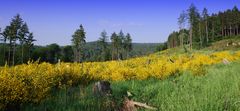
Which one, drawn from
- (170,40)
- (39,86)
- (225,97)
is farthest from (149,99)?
(170,40)

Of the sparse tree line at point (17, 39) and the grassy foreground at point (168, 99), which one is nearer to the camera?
the grassy foreground at point (168, 99)

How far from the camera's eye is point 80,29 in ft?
281

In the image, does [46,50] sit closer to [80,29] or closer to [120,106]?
[80,29]

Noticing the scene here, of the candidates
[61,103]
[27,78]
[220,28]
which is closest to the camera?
[61,103]

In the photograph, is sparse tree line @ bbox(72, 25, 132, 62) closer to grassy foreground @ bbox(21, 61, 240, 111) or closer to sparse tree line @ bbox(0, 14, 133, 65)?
sparse tree line @ bbox(0, 14, 133, 65)

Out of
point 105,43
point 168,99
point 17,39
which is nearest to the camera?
point 168,99

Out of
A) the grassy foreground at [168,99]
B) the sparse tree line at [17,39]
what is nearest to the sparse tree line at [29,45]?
the sparse tree line at [17,39]

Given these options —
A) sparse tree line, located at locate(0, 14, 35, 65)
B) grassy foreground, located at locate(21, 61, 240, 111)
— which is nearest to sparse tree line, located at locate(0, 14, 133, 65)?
sparse tree line, located at locate(0, 14, 35, 65)

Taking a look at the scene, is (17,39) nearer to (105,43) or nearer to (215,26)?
(105,43)

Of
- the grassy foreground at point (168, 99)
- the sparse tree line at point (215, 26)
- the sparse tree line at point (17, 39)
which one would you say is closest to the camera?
the grassy foreground at point (168, 99)

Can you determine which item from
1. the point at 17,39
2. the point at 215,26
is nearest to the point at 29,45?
the point at 17,39

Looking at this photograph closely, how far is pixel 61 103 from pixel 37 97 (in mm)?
725

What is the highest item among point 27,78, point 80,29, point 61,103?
point 80,29

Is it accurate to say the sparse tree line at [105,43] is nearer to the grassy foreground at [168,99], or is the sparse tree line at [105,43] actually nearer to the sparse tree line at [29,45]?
the sparse tree line at [29,45]
